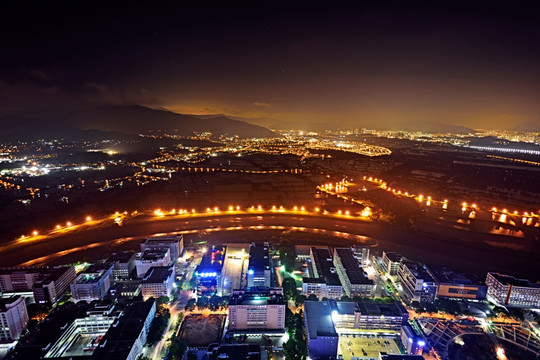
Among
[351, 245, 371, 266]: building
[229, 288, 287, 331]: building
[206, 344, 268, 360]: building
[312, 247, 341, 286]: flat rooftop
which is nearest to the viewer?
[206, 344, 268, 360]: building

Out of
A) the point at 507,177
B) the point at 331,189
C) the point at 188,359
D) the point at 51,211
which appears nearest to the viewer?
the point at 188,359

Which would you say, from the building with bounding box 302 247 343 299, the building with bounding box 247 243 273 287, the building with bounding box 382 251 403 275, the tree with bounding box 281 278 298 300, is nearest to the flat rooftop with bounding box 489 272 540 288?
the building with bounding box 382 251 403 275

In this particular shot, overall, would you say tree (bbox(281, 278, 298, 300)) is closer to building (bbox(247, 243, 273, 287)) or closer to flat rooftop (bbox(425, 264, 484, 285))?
building (bbox(247, 243, 273, 287))

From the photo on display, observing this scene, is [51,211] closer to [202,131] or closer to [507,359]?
[507,359]

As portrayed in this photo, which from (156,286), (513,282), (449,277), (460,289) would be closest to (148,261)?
(156,286)

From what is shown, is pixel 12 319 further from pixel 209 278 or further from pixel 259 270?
pixel 259 270

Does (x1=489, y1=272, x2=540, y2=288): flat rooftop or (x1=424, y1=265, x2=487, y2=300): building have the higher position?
(x1=489, y1=272, x2=540, y2=288): flat rooftop

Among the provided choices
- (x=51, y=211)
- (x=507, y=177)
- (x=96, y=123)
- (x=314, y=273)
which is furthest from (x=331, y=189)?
(x=96, y=123)
